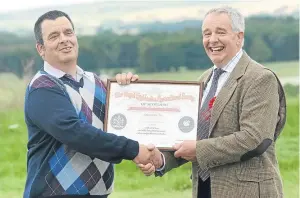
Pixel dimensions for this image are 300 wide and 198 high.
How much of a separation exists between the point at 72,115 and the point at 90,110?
7.8 inches

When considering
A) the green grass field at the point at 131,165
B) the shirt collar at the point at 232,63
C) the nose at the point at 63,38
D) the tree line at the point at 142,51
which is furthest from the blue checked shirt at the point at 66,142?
the tree line at the point at 142,51

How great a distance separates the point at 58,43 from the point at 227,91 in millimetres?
892

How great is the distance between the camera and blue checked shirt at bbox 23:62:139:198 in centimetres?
389

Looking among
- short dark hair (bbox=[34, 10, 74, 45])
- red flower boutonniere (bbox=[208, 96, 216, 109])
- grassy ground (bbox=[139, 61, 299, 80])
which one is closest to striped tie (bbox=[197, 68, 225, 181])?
red flower boutonniere (bbox=[208, 96, 216, 109])

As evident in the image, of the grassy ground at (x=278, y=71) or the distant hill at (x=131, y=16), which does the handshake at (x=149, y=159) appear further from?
the distant hill at (x=131, y=16)

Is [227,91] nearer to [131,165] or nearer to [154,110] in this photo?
[154,110]

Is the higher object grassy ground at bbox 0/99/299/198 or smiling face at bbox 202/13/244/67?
smiling face at bbox 202/13/244/67

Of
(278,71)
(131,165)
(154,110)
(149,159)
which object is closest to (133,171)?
(131,165)

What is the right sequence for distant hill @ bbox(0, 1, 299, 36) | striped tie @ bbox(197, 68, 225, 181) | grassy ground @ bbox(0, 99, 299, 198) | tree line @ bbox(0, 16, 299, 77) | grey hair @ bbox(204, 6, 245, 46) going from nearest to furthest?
grey hair @ bbox(204, 6, 245, 46) → striped tie @ bbox(197, 68, 225, 181) → grassy ground @ bbox(0, 99, 299, 198) → tree line @ bbox(0, 16, 299, 77) → distant hill @ bbox(0, 1, 299, 36)

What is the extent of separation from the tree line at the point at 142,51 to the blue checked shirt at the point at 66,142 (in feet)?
20.7

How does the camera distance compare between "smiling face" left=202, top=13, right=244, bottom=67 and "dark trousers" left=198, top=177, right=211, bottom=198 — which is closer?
"smiling face" left=202, top=13, right=244, bottom=67

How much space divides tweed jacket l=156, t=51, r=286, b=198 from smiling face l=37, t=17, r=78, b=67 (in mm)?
789

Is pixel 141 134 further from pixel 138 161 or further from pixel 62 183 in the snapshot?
pixel 62 183

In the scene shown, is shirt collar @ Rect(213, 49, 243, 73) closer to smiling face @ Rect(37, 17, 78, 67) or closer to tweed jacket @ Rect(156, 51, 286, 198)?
tweed jacket @ Rect(156, 51, 286, 198)
